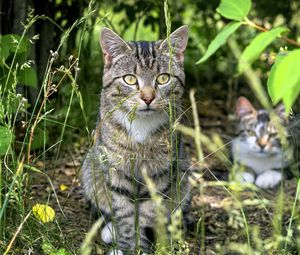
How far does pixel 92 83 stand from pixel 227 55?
4.82 ft

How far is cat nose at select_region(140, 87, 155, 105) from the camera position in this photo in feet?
10.2

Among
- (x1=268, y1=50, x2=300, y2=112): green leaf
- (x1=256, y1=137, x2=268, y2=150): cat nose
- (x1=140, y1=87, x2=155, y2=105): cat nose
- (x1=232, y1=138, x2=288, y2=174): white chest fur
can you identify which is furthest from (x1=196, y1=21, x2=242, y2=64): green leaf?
(x1=232, y1=138, x2=288, y2=174): white chest fur

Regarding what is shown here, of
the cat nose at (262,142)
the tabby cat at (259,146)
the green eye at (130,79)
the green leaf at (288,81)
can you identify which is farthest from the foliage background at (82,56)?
the green leaf at (288,81)

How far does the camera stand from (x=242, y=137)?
4652mm

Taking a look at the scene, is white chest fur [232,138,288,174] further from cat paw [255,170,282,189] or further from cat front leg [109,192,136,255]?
cat front leg [109,192,136,255]

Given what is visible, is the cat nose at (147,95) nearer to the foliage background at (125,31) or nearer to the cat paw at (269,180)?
the foliage background at (125,31)

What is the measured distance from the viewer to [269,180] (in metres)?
4.45

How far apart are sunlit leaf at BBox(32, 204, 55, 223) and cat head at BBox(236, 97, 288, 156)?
6.29 feet

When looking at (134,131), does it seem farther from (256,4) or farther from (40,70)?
(256,4)

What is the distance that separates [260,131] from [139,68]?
1.55m

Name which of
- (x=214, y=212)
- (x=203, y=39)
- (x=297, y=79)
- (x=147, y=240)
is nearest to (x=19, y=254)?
(x=147, y=240)

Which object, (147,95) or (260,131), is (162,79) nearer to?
(147,95)

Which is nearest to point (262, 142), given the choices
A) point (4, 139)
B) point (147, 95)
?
point (147, 95)

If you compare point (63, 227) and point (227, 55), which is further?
point (227, 55)
